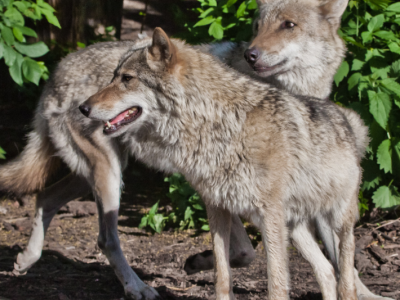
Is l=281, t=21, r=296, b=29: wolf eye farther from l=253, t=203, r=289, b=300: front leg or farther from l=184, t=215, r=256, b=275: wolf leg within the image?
l=253, t=203, r=289, b=300: front leg

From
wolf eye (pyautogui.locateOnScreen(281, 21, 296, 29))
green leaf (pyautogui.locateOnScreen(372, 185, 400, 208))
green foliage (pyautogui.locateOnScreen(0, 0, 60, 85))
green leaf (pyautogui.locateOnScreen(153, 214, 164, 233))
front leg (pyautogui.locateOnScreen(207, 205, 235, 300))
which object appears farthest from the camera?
green leaf (pyautogui.locateOnScreen(153, 214, 164, 233))

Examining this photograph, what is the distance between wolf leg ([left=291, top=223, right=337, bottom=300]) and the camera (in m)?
3.44

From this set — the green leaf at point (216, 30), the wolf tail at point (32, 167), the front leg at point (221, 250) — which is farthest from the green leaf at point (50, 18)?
the front leg at point (221, 250)

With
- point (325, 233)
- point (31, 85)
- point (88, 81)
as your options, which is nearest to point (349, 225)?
point (325, 233)

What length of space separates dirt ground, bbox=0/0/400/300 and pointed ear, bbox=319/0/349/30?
2108 millimetres

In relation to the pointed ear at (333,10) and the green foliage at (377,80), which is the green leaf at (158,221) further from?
the pointed ear at (333,10)

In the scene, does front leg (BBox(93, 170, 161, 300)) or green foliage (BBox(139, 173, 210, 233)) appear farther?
green foliage (BBox(139, 173, 210, 233))

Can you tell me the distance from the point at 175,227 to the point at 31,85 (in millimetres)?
2469

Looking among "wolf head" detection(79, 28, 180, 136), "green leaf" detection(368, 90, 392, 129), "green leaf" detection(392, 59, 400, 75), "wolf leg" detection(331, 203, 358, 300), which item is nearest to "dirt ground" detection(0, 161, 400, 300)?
"wolf leg" detection(331, 203, 358, 300)

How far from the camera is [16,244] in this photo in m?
5.04

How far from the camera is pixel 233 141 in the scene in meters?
3.01

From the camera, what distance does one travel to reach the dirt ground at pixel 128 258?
3902mm

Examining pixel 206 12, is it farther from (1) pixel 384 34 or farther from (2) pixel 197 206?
(2) pixel 197 206

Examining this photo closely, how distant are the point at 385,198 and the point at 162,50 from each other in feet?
9.08
